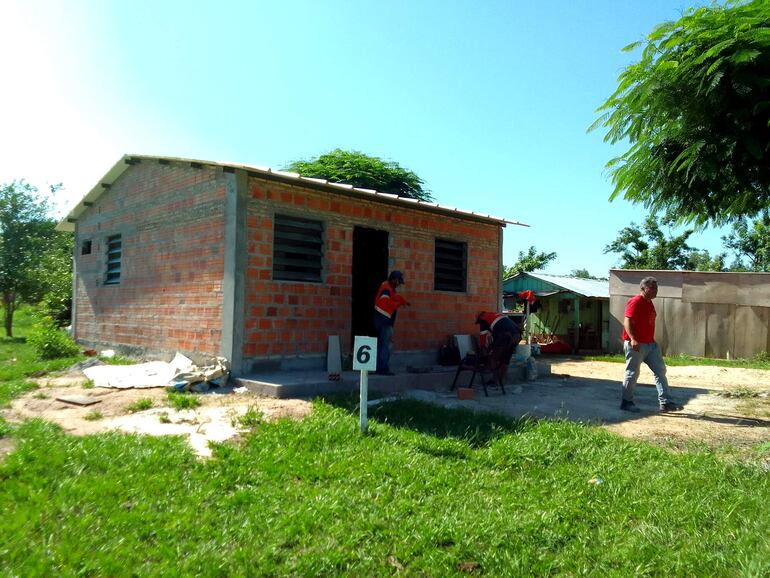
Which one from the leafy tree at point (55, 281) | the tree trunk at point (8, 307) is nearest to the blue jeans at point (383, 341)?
the leafy tree at point (55, 281)

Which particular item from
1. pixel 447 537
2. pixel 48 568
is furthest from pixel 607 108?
pixel 48 568

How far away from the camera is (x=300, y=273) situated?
9.50m

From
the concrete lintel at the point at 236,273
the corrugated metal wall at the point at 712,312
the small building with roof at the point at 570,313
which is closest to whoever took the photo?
the concrete lintel at the point at 236,273

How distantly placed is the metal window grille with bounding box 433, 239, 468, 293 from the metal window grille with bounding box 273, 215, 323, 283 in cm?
282

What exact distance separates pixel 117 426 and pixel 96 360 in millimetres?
4987

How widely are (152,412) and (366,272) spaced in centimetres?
478

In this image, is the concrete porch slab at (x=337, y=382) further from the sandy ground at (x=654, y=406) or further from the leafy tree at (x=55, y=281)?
the leafy tree at (x=55, y=281)

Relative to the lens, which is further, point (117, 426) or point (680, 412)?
point (680, 412)

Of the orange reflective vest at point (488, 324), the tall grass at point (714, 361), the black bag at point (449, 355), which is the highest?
the orange reflective vest at point (488, 324)

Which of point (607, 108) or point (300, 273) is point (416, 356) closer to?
point (300, 273)

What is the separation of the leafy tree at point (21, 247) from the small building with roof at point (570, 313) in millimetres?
17096

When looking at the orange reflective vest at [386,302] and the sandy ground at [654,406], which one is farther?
the orange reflective vest at [386,302]

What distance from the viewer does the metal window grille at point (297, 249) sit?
9.22 metres

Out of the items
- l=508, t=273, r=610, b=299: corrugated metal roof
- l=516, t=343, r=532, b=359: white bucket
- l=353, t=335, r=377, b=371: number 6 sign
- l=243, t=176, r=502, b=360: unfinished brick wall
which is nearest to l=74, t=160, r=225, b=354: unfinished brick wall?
l=243, t=176, r=502, b=360: unfinished brick wall
